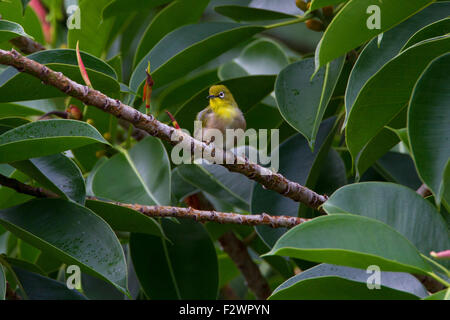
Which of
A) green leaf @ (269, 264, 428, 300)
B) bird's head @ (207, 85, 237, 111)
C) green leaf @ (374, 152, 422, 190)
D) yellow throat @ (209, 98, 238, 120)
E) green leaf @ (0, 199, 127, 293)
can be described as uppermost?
bird's head @ (207, 85, 237, 111)

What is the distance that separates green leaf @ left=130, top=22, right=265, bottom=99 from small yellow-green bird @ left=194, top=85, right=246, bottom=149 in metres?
0.13

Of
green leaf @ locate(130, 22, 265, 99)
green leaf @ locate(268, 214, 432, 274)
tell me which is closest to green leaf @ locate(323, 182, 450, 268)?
green leaf @ locate(268, 214, 432, 274)

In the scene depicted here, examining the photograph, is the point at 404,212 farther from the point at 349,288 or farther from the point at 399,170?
the point at 399,170

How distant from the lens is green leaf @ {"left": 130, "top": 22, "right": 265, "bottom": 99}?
6.74 ft

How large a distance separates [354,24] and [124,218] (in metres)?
0.86

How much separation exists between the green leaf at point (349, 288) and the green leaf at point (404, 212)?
0.29 ft

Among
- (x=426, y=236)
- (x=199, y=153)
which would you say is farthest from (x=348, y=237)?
(x=199, y=153)

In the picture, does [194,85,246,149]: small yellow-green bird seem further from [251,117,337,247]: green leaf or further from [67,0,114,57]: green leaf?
[67,0,114,57]: green leaf

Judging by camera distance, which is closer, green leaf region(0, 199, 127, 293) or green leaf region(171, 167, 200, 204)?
green leaf region(0, 199, 127, 293)

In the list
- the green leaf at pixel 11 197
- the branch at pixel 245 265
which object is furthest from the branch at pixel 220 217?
the branch at pixel 245 265

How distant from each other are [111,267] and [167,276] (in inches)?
23.7
